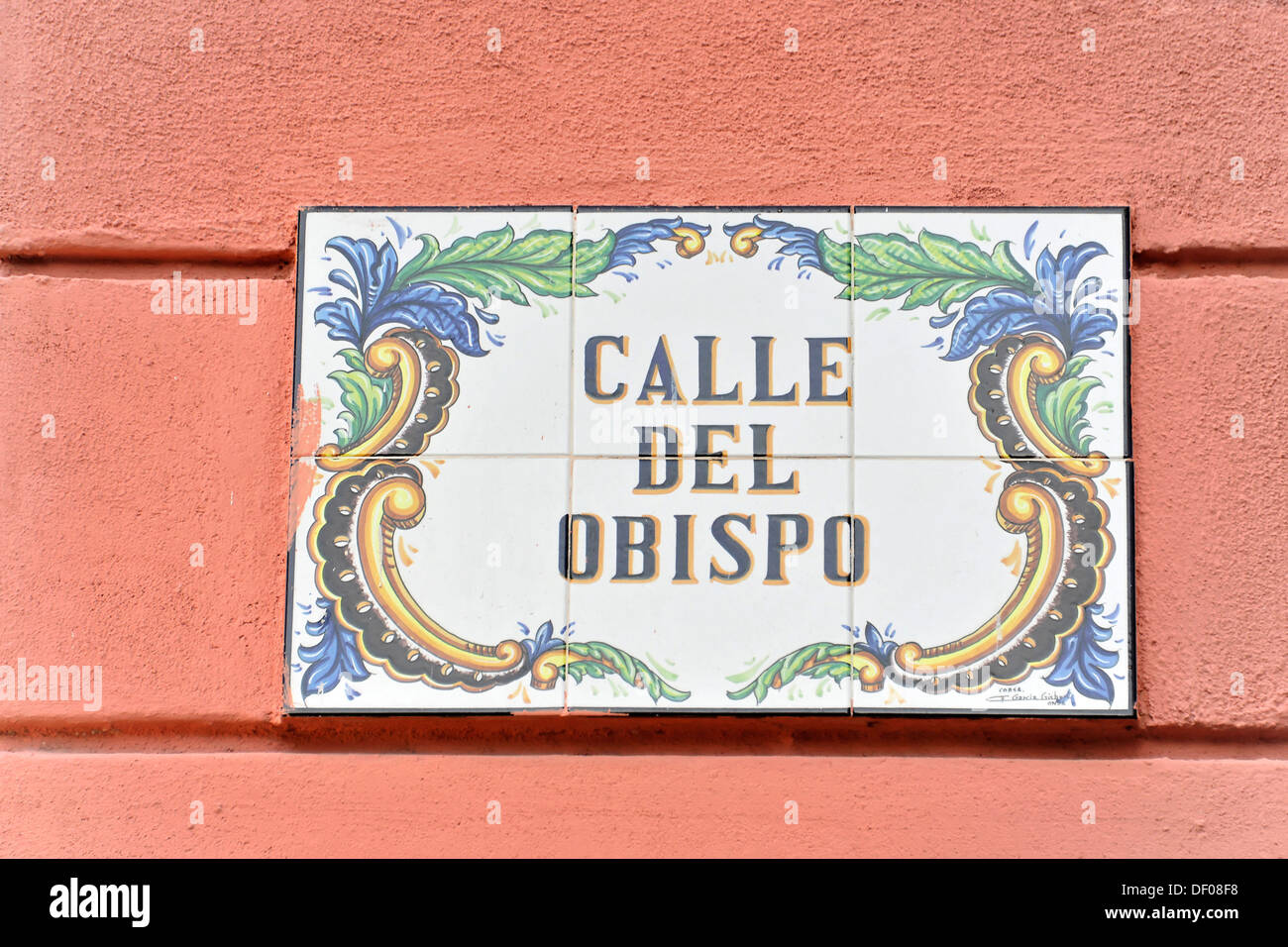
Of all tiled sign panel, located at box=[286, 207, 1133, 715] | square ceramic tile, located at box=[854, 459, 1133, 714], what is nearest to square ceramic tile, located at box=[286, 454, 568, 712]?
tiled sign panel, located at box=[286, 207, 1133, 715]

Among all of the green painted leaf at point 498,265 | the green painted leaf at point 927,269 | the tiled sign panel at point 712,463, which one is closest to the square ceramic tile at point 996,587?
the tiled sign panel at point 712,463

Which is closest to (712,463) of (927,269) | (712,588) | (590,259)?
(712,588)

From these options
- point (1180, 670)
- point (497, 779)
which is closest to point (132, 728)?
point (497, 779)

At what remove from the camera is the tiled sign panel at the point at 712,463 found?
2.19 metres

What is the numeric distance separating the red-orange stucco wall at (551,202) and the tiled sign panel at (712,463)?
101mm

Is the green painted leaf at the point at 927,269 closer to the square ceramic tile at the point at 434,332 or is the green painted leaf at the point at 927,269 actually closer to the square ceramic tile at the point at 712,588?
the square ceramic tile at the point at 712,588

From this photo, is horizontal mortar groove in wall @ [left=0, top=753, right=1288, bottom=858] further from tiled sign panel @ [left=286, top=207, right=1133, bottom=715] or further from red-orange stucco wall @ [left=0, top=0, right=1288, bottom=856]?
tiled sign panel @ [left=286, top=207, right=1133, bottom=715]

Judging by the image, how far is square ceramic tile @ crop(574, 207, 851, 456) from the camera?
88.4 inches

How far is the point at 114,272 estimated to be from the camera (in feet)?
7.84

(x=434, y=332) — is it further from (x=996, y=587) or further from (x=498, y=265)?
(x=996, y=587)

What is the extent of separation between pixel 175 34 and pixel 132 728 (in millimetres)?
1659

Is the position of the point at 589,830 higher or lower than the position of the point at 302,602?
lower

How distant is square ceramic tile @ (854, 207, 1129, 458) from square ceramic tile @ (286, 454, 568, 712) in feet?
2.58

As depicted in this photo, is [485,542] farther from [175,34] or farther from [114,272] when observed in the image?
[175,34]
